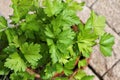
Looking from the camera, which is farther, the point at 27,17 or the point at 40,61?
the point at 40,61

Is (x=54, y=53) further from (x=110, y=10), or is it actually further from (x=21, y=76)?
(x=110, y=10)

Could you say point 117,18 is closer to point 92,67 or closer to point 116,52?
point 116,52

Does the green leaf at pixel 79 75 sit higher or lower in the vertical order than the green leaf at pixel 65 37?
lower

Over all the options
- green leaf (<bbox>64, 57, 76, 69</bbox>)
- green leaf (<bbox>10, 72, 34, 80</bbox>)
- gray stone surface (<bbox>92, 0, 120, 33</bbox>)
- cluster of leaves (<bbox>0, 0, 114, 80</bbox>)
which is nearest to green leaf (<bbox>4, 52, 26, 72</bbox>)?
cluster of leaves (<bbox>0, 0, 114, 80</bbox>)

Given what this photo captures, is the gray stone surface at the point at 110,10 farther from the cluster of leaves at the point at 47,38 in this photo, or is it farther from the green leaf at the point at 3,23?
the green leaf at the point at 3,23

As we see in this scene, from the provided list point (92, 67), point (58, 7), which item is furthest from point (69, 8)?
point (92, 67)

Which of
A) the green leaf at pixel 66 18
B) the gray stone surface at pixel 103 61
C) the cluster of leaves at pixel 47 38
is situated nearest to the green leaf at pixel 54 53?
the cluster of leaves at pixel 47 38

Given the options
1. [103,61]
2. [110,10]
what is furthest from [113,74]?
[110,10]
